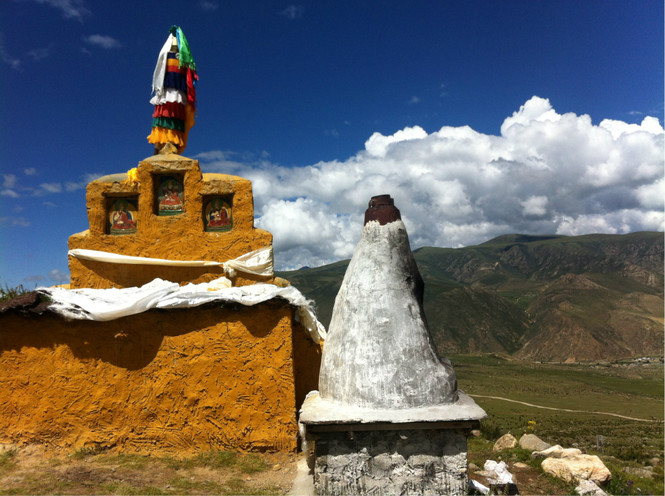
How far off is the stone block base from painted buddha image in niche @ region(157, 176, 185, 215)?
5733 millimetres

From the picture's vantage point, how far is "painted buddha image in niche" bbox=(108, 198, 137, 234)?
803 cm

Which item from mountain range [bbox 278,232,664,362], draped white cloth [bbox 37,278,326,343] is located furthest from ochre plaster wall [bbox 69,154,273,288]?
mountain range [bbox 278,232,664,362]

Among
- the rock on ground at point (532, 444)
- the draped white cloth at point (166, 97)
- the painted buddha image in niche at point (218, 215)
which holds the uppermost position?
the draped white cloth at point (166, 97)

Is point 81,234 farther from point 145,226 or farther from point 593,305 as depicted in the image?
point 593,305

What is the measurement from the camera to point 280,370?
6.47 metres

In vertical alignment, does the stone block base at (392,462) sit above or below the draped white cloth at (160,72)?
below

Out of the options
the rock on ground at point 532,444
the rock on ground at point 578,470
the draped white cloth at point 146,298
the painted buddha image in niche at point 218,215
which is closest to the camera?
the draped white cloth at point 146,298

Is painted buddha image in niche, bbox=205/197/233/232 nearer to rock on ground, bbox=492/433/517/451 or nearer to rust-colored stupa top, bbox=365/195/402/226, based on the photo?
rust-colored stupa top, bbox=365/195/402/226

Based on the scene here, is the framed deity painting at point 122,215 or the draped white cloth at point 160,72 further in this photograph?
the draped white cloth at point 160,72

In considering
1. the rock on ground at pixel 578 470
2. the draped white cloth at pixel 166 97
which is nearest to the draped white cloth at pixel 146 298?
the draped white cloth at pixel 166 97

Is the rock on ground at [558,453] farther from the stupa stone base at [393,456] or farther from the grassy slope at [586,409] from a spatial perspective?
the stupa stone base at [393,456]

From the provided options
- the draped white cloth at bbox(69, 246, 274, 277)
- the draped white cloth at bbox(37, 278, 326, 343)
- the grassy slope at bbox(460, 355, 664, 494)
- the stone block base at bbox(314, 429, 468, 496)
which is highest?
the draped white cloth at bbox(69, 246, 274, 277)

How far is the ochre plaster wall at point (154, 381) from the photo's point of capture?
6.29 meters

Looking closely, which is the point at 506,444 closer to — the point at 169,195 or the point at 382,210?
the point at 382,210
